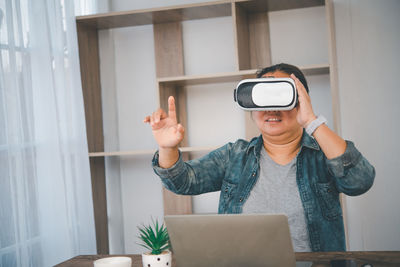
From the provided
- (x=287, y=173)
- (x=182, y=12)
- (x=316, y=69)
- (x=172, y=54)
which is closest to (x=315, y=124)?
(x=287, y=173)

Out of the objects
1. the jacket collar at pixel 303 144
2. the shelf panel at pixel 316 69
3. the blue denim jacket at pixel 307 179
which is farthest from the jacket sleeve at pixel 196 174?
the shelf panel at pixel 316 69

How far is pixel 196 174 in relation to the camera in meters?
1.99

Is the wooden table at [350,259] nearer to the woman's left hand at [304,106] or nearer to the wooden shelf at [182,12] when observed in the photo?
the woman's left hand at [304,106]

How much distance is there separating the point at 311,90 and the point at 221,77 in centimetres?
62

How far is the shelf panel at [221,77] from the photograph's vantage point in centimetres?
276

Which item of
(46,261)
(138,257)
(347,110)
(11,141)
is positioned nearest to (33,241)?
(46,261)

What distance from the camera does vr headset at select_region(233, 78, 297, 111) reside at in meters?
1.60

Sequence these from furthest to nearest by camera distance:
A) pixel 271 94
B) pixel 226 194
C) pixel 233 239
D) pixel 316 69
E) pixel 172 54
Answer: pixel 172 54 → pixel 316 69 → pixel 226 194 → pixel 271 94 → pixel 233 239

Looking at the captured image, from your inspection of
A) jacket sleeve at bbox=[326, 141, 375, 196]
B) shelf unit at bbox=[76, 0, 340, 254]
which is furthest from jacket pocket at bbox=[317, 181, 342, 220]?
shelf unit at bbox=[76, 0, 340, 254]

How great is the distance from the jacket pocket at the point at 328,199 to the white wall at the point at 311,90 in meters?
1.27

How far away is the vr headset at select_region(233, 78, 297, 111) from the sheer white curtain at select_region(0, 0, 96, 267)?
4.23ft

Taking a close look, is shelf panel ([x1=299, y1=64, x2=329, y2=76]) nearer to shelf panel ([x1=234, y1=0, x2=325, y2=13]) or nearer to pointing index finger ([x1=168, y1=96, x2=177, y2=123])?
shelf panel ([x1=234, y1=0, x2=325, y2=13])

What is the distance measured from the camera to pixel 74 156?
2.86 meters

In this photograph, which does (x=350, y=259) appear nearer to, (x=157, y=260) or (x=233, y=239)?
(x=233, y=239)
